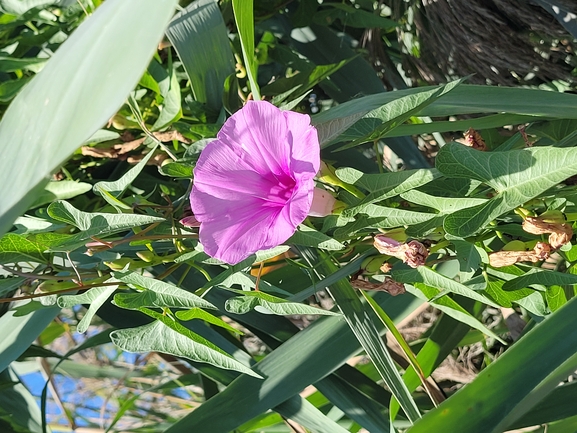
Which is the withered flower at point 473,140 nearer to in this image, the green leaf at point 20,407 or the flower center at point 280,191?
the flower center at point 280,191

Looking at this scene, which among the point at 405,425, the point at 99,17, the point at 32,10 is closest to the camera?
the point at 99,17

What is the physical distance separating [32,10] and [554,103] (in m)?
0.42

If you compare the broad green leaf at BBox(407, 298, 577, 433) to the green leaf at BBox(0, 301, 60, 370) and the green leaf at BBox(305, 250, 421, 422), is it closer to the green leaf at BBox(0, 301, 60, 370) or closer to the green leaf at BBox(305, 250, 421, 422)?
the green leaf at BBox(305, 250, 421, 422)

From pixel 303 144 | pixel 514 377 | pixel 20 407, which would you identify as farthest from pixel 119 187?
pixel 20 407

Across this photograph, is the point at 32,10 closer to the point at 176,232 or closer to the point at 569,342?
the point at 176,232

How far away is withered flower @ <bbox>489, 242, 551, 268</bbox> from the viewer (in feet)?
0.97

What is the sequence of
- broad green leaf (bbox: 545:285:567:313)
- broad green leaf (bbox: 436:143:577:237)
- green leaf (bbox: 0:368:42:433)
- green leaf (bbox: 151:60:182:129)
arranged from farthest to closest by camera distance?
green leaf (bbox: 0:368:42:433), green leaf (bbox: 151:60:182:129), broad green leaf (bbox: 545:285:567:313), broad green leaf (bbox: 436:143:577:237)

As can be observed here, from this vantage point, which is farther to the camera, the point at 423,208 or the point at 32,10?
the point at 32,10

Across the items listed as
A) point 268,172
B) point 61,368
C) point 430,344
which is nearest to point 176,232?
point 268,172

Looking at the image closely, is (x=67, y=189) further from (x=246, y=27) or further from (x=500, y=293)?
(x=500, y=293)

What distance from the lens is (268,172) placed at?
331 mm

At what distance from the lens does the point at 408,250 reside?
301 millimetres

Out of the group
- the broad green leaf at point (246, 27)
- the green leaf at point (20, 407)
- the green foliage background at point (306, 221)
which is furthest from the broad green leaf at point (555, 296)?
the green leaf at point (20, 407)

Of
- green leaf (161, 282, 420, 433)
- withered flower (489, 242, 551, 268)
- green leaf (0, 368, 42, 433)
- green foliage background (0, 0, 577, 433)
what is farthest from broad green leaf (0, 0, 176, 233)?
green leaf (0, 368, 42, 433)
